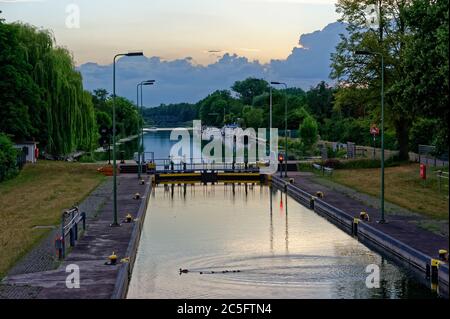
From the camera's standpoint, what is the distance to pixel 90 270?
2327 centimetres

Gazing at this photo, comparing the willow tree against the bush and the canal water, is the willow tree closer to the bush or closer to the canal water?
the bush

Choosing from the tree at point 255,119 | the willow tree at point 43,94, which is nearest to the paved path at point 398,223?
the willow tree at point 43,94

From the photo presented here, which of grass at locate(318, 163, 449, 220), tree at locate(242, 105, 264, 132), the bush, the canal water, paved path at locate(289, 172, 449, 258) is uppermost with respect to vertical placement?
tree at locate(242, 105, 264, 132)

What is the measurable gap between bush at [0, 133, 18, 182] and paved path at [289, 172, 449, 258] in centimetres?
2390

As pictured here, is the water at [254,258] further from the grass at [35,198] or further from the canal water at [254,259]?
the grass at [35,198]

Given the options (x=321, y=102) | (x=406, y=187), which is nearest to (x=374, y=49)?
(x=406, y=187)

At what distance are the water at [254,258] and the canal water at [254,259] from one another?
32 millimetres

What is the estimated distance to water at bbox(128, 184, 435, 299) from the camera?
2275cm

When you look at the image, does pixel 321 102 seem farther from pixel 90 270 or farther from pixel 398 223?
pixel 90 270

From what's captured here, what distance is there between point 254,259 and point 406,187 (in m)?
24.4

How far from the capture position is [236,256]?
28.3m

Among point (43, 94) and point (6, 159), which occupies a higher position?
point (43, 94)

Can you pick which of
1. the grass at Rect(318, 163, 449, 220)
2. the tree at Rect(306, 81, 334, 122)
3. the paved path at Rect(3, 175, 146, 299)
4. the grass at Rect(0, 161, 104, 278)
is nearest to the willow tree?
the grass at Rect(0, 161, 104, 278)

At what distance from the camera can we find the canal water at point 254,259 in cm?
2275
